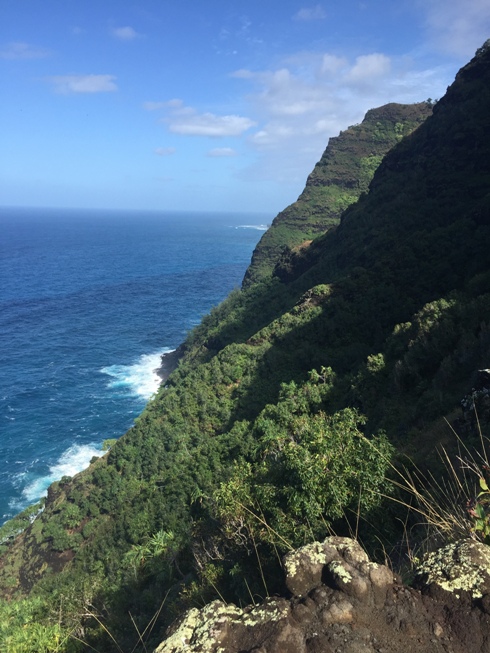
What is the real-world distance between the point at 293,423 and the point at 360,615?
71.8 feet

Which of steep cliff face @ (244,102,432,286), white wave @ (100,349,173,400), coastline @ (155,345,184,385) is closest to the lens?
white wave @ (100,349,173,400)

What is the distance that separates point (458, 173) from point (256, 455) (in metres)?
55.5

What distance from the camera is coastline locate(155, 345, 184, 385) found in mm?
90688

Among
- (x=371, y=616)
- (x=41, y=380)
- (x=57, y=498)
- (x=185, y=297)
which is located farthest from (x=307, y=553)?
(x=185, y=297)

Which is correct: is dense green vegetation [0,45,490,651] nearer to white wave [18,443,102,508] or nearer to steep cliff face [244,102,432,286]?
white wave [18,443,102,508]

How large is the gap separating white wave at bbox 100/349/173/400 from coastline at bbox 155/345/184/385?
82 cm

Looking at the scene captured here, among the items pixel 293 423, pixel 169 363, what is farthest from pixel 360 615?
pixel 169 363

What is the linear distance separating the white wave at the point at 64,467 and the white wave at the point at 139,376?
17045 millimetres

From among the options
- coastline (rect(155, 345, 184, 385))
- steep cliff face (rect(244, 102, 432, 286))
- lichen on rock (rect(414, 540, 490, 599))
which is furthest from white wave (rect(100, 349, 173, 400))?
lichen on rock (rect(414, 540, 490, 599))

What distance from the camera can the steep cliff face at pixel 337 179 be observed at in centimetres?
13200

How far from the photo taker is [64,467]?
61.2 metres

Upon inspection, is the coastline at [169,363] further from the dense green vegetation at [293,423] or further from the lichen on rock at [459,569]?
the lichen on rock at [459,569]

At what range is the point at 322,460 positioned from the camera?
12.0 meters

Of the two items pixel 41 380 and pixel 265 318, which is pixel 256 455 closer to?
pixel 265 318
